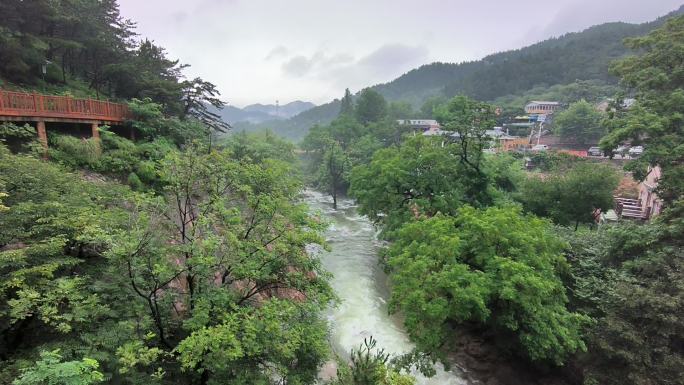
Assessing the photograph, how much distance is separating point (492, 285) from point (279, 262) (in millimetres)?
6270

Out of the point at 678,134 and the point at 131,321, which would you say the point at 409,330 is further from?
the point at 678,134

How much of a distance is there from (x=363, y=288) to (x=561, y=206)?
13.6 metres

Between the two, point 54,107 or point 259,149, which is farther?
point 259,149

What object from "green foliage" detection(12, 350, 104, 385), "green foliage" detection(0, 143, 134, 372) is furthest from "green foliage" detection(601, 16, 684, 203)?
"green foliage" detection(0, 143, 134, 372)

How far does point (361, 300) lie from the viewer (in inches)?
678

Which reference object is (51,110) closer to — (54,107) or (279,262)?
(54,107)

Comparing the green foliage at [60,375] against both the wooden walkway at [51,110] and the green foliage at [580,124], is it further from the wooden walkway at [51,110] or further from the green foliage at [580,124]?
the green foliage at [580,124]

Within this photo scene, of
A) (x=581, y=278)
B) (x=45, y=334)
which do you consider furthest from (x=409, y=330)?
(x=45, y=334)

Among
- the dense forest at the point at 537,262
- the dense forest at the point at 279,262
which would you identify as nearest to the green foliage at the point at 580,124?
the dense forest at the point at 537,262

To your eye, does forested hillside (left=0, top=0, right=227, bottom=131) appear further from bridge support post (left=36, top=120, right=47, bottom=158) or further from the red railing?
bridge support post (left=36, top=120, right=47, bottom=158)

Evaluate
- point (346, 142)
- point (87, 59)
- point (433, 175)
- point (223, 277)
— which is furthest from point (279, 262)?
point (346, 142)

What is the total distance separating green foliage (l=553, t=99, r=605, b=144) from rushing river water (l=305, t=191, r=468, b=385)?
4938 centimetres

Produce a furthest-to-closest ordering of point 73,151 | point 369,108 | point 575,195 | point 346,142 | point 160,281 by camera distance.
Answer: point 369,108, point 346,142, point 575,195, point 73,151, point 160,281

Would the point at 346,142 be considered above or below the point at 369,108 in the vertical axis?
below
